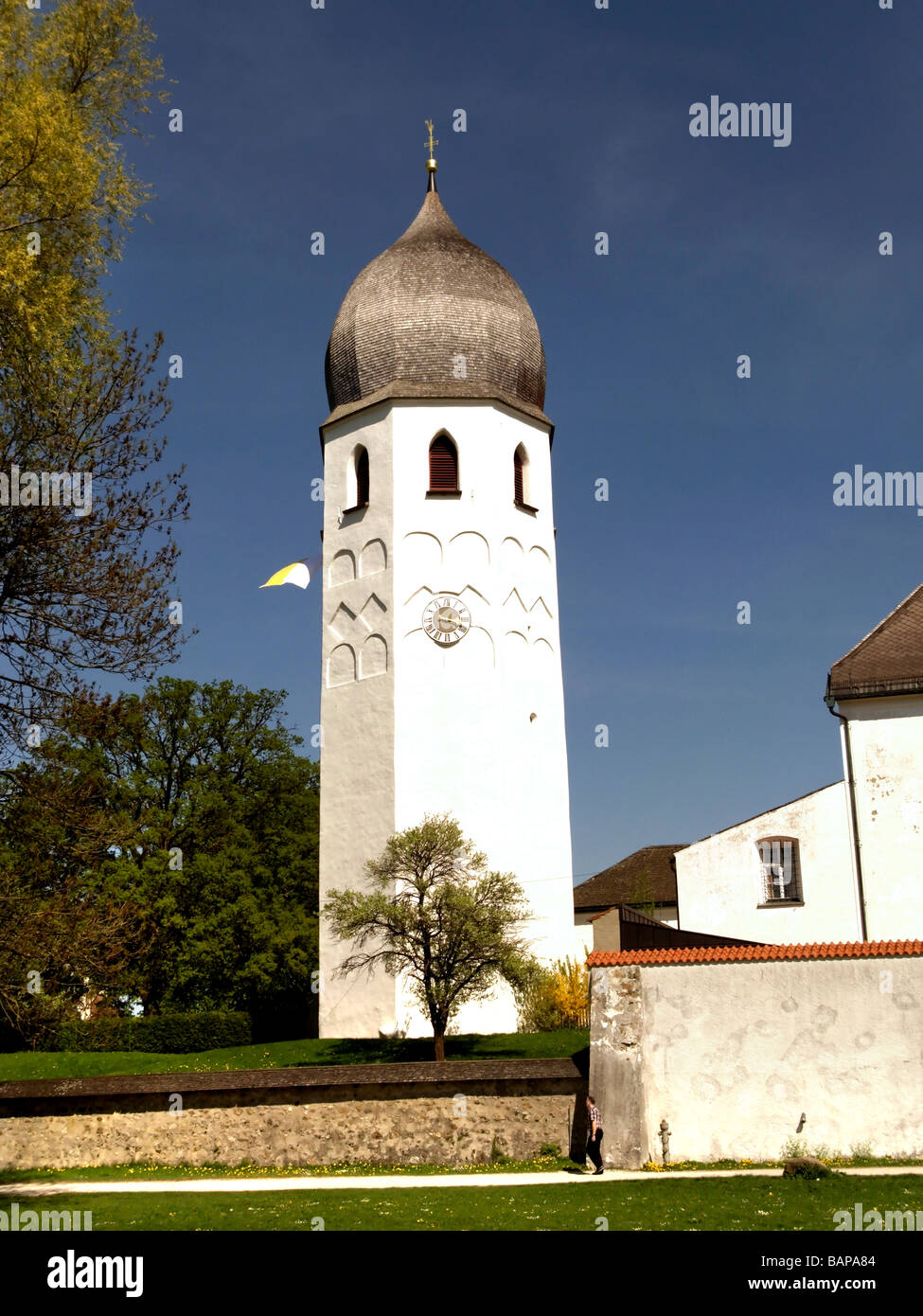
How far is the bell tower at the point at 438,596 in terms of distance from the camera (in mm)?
27562

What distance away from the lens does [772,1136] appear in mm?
15695

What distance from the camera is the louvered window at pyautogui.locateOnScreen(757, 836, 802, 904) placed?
82.5 ft

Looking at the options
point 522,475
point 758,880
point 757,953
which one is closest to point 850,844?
Answer: point 758,880

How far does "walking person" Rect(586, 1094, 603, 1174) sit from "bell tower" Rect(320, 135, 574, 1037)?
35.2ft

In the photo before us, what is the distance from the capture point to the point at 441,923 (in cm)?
2109

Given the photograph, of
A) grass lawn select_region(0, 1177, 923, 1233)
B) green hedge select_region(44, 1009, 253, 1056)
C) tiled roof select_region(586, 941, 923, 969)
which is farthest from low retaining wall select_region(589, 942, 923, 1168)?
green hedge select_region(44, 1009, 253, 1056)

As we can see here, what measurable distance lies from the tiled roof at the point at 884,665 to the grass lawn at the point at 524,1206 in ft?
35.4

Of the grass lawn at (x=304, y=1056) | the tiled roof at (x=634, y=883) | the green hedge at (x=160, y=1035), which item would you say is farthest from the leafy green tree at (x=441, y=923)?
the tiled roof at (x=634, y=883)

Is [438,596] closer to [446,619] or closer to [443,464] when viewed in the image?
[446,619]

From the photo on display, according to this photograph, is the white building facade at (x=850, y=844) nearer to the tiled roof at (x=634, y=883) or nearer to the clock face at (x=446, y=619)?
the clock face at (x=446, y=619)

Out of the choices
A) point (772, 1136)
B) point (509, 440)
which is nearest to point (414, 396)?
point (509, 440)

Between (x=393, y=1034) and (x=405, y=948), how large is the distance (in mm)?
5279

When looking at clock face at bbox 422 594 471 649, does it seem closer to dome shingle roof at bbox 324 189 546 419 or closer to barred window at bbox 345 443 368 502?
barred window at bbox 345 443 368 502
